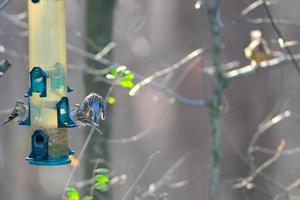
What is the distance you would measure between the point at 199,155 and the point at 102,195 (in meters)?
4.04

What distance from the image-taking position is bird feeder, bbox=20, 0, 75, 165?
9.87 feet

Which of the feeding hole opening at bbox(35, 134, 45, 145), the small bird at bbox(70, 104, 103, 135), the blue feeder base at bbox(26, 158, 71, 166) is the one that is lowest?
the blue feeder base at bbox(26, 158, 71, 166)

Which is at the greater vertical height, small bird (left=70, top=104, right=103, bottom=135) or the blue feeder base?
small bird (left=70, top=104, right=103, bottom=135)

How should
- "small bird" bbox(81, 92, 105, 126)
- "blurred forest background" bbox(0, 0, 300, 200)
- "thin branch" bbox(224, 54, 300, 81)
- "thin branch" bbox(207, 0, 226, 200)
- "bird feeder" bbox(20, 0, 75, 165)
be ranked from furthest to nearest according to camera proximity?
"blurred forest background" bbox(0, 0, 300, 200) < "thin branch" bbox(224, 54, 300, 81) < "thin branch" bbox(207, 0, 226, 200) < "bird feeder" bbox(20, 0, 75, 165) < "small bird" bbox(81, 92, 105, 126)

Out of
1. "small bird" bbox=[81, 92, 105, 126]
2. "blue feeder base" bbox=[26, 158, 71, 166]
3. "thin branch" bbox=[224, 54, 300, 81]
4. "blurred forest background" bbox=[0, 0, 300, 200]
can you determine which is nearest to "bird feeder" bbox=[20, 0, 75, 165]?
"blue feeder base" bbox=[26, 158, 71, 166]

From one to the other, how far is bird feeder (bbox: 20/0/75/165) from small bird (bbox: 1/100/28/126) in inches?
0.8

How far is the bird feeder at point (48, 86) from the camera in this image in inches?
118

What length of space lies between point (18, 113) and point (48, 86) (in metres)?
0.14

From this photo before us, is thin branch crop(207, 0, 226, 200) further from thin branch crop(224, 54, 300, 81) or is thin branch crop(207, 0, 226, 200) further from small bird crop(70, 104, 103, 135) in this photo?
small bird crop(70, 104, 103, 135)

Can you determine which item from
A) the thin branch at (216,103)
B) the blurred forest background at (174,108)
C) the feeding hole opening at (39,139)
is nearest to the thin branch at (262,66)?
the thin branch at (216,103)

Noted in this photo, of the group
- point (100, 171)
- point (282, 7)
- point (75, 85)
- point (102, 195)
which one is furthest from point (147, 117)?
point (100, 171)

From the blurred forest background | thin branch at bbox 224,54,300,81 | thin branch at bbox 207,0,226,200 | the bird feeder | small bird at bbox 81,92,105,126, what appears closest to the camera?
small bird at bbox 81,92,105,126

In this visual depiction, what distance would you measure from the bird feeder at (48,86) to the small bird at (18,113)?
21 millimetres

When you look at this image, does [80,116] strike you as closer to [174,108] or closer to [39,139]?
[39,139]
